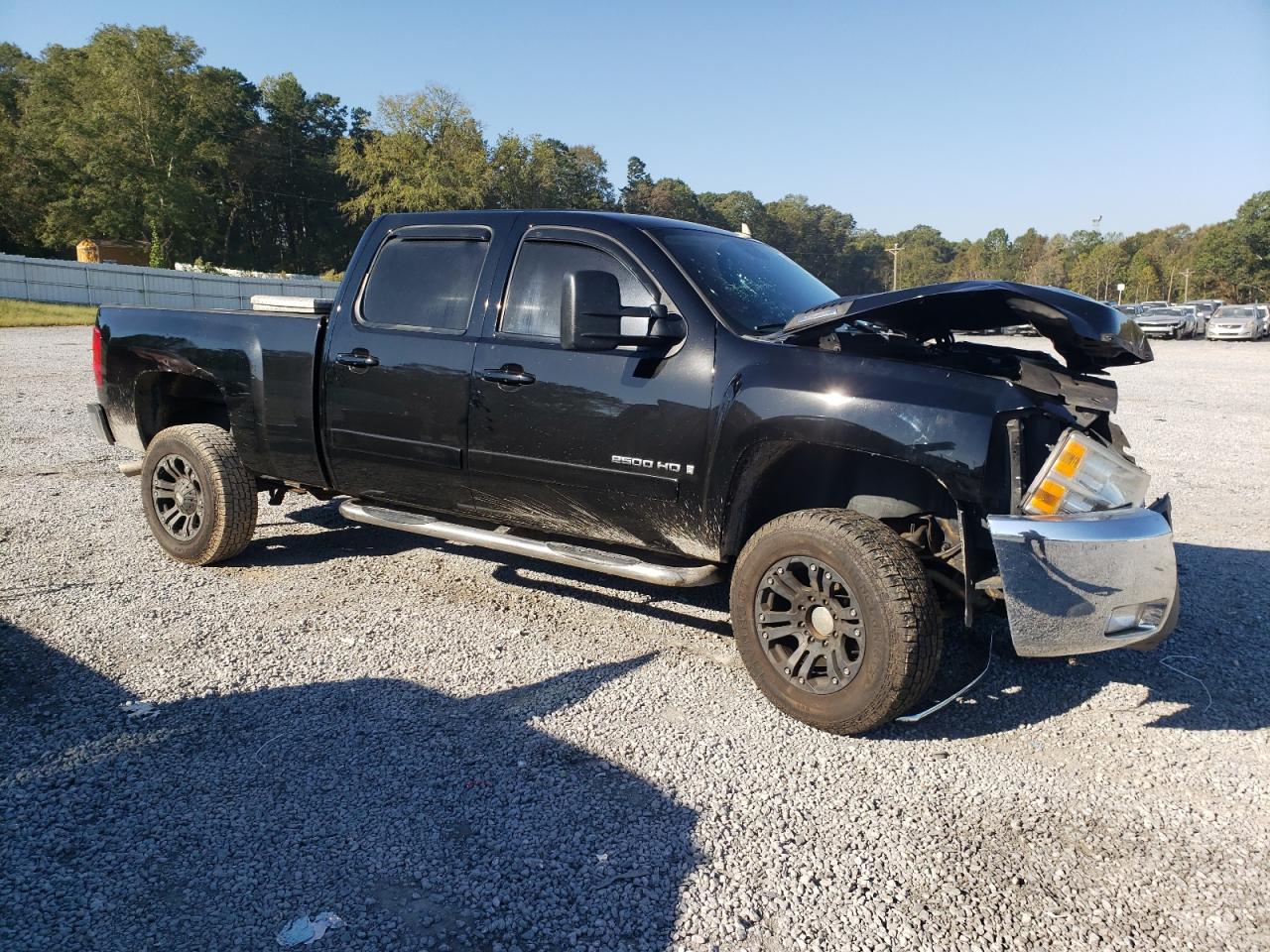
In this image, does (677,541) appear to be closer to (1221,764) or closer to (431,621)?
(431,621)

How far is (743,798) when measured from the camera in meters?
3.05

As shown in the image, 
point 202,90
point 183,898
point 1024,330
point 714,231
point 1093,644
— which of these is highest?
point 202,90

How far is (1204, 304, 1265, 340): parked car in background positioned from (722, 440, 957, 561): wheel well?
4353 cm

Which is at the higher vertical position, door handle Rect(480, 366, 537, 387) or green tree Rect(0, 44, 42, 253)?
green tree Rect(0, 44, 42, 253)

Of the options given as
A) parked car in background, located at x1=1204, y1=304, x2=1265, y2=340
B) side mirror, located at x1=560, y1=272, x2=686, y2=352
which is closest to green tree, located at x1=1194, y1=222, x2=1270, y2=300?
parked car in background, located at x1=1204, y1=304, x2=1265, y2=340

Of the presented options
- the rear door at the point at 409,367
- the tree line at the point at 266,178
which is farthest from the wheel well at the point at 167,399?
the tree line at the point at 266,178

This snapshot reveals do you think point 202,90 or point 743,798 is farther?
point 202,90

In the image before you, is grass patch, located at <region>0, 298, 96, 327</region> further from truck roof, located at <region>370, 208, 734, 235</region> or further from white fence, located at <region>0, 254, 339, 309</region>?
truck roof, located at <region>370, 208, 734, 235</region>

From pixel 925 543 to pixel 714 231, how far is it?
80.0 inches

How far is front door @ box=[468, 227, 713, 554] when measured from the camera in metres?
3.86

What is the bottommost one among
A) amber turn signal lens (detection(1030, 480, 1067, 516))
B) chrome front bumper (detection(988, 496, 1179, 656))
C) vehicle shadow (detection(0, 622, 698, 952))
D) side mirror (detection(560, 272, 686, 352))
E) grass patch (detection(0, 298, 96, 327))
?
vehicle shadow (detection(0, 622, 698, 952))

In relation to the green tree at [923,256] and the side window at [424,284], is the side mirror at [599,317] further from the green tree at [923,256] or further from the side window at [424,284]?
the green tree at [923,256]

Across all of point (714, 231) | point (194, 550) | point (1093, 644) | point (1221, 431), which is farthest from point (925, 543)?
point (1221, 431)

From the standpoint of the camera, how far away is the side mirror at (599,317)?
12.1 feet
